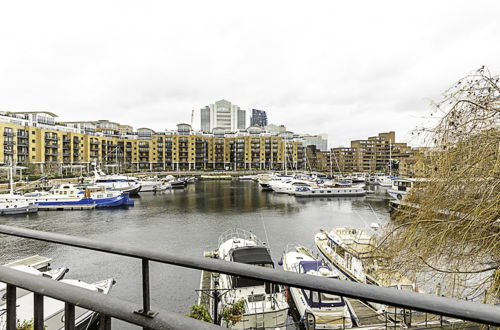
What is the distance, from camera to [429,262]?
4582mm

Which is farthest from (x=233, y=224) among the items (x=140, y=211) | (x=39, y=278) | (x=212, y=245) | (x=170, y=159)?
(x=170, y=159)

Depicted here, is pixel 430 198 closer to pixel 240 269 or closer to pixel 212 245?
pixel 240 269

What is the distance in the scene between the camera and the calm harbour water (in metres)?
13.5

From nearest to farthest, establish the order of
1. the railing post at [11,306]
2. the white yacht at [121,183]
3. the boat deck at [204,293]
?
the railing post at [11,306] < the boat deck at [204,293] < the white yacht at [121,183]

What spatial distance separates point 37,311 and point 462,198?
15.4 feet

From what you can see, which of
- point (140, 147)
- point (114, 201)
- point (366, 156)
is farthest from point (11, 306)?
point (366, 156)

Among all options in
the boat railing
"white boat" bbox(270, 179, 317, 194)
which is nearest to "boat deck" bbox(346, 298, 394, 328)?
the boat railing

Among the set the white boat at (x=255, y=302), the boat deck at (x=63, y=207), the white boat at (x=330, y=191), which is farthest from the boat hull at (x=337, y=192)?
the white boat at (x=255, y=302)

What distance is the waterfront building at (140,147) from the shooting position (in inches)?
2648

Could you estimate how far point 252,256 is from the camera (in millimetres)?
11359

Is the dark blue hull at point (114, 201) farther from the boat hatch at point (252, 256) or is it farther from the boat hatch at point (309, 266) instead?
the boat hatch at point (309, 266)

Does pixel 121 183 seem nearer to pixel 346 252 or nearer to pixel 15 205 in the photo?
pixel 15 205

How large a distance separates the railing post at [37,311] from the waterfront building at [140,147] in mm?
74865

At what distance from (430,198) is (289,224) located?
21.6 meters
